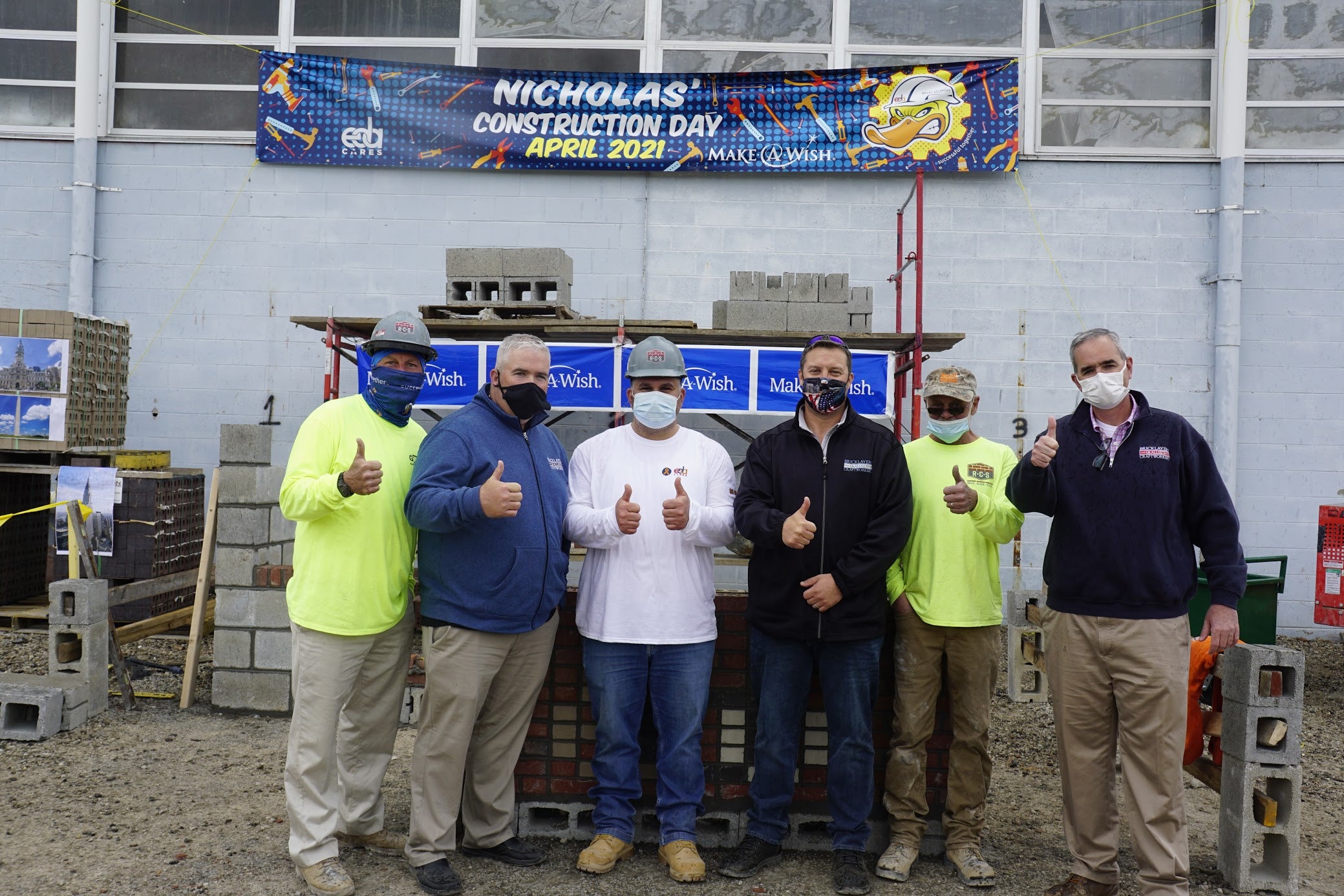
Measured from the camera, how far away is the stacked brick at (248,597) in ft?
20.0

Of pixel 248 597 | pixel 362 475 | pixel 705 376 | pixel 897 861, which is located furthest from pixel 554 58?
pixel 897 861

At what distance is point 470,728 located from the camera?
3730 millimetres

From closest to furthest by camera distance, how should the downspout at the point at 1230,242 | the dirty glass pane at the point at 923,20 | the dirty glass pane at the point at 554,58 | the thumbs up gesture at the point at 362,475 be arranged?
the thumbs up gesture at the point at 362,475 < the downspout at the point at 1230,242 < the dirty glass pane at the point at 923,20 < the dirty glass pane at the point at 554,58

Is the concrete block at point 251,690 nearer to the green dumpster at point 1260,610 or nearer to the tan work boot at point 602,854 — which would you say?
the tan work boot at point 602,854

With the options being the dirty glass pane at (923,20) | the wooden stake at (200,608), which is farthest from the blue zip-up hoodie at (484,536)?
the dirty glass pane at (923,20)

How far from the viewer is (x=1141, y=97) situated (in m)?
9.70

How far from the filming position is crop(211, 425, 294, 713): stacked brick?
6090 mm

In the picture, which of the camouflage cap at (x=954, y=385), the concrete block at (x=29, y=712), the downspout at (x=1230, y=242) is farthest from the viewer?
the downspout at (x=1230, y=242)

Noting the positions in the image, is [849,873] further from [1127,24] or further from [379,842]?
[1127,24]

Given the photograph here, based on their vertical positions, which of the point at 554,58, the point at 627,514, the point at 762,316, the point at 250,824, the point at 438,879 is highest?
the point at 554,58

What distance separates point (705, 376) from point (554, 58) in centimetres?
430

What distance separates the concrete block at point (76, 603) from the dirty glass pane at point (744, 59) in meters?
7.10

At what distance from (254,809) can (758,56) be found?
8319mm

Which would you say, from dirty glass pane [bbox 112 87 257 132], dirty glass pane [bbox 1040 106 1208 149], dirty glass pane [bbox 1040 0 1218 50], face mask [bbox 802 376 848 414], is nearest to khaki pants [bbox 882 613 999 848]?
face mask [bbox 802 376 848 414]
